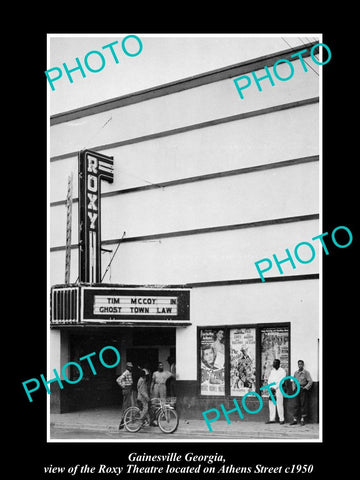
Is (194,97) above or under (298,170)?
above

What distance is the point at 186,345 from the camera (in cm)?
2066

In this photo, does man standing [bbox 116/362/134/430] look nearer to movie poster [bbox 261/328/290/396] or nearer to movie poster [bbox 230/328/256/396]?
movie poster [bbox 230/328/256/396]

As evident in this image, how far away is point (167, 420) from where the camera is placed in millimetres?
17281

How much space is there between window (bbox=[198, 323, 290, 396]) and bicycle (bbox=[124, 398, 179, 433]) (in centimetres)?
195

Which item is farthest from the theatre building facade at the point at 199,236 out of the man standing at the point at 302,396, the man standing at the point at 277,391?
the man standing at the point at 277,391

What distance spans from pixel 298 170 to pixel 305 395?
6085mm

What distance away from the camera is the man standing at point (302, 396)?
17719mm

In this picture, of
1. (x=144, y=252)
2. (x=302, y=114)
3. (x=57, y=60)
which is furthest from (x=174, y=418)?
(x=57, y=60)

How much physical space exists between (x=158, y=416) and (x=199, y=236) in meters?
5.76

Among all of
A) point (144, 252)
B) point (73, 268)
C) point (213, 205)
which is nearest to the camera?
point (213, 205)

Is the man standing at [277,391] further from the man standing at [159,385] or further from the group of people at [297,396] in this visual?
the man standing at [159,385]

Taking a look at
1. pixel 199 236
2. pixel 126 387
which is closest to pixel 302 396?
pixel 126 387

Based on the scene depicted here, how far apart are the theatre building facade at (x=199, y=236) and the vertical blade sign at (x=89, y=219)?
0.04 m

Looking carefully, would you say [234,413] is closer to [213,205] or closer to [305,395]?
[305,395]
